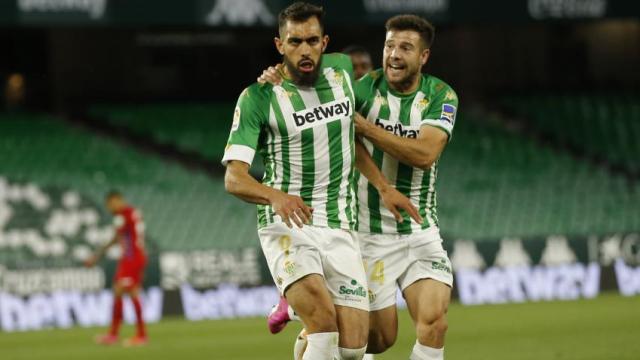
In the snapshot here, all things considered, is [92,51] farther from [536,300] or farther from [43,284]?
[536,300]

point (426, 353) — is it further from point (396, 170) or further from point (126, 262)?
point (126, 262)

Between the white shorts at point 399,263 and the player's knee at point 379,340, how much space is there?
15 cm

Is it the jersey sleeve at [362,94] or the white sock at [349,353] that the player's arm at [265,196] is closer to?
the white sock at [349,353]

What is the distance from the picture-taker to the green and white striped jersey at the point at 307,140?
6668 millimetres

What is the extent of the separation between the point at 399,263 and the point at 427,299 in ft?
1.10

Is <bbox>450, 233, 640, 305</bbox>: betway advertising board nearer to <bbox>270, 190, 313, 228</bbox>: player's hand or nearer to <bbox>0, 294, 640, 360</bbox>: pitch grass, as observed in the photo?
<bbox>0, 294, 640, 360</bbox>: pitch grass

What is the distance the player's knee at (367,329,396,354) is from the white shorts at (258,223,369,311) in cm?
59

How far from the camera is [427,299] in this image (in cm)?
711

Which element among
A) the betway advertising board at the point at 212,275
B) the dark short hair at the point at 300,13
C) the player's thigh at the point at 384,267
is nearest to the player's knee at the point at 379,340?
the player's thigh at the point at 384,267

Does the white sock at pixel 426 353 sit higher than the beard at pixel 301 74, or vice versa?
the beard at pixel 301 74

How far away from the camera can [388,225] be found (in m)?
7.39

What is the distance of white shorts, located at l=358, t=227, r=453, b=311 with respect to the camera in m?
7.29

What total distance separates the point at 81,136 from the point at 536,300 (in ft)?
30.2

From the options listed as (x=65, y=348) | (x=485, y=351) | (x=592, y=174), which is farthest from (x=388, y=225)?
(x=592, y=174)
